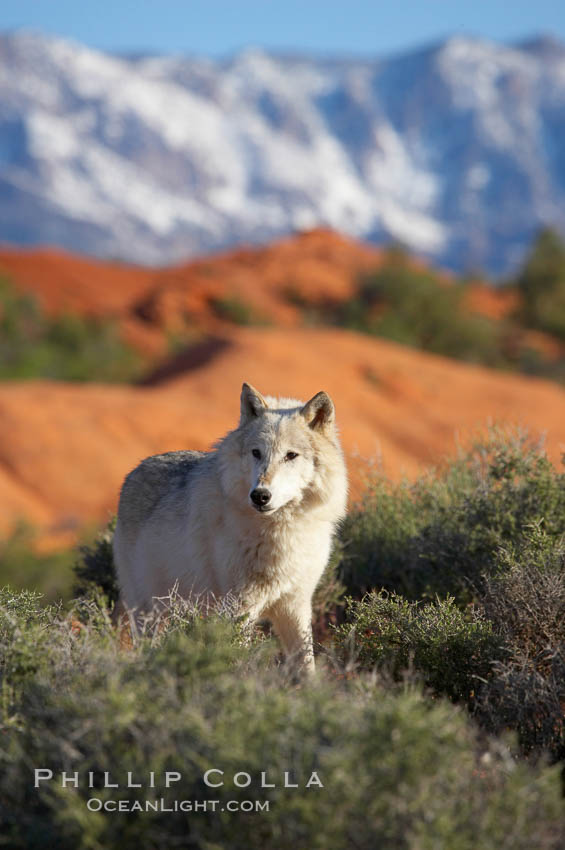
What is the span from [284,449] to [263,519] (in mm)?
439

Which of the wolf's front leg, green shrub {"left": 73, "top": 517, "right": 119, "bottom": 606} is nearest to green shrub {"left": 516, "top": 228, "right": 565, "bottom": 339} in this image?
green shrub {"left": 73, "top": 517, "right": 119, "bottom": 606}

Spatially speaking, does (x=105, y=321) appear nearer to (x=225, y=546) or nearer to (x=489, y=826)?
(x=225, y=546)

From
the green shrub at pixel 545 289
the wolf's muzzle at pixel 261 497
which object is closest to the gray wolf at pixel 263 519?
the wolf's muzzle at pixel 261 497

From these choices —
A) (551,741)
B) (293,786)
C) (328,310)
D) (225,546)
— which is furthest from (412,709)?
(328,310)

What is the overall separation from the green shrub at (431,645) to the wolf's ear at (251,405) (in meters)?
1.39

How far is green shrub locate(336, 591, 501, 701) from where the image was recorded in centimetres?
499

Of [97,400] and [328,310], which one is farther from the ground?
[328,310]

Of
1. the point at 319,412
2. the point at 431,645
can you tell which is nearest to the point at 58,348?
the point at 319,412

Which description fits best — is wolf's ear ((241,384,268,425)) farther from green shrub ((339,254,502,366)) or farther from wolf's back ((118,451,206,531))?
green shrub ((339,254,502,366))

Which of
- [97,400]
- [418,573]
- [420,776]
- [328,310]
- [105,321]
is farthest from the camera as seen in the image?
[328,310]

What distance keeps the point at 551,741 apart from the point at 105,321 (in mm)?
38359

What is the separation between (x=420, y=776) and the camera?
318cm

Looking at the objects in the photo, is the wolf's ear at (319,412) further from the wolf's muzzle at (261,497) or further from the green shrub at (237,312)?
the green shrub at (237,312)

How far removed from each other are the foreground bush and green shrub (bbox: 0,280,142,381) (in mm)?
30497
